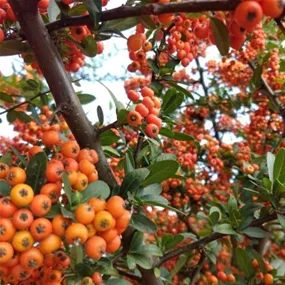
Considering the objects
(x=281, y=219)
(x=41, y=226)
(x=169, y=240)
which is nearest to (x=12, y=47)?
(x=41, y=226)

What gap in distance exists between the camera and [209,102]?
3.99 meters

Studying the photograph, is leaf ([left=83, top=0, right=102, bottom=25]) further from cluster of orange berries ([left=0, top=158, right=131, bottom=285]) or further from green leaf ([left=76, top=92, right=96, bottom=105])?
green leaf ([left=76, top=92, right=96, bottom=105])

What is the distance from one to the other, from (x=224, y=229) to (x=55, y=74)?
3.38 ft

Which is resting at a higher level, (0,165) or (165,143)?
(165,143)

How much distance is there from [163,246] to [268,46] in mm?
2381

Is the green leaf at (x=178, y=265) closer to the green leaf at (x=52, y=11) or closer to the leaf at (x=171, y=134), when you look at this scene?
the leaf at (x=171, y=134)

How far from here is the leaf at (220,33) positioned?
3.85 feet

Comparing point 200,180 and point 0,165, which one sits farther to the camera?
point 200,180

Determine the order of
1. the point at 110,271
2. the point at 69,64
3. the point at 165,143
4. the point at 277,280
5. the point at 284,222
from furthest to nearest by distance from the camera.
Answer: the point at 165,143
the point at 277,280
the point at 69,64
the point at 284,222
the point at 110,271

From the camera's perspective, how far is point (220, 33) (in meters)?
1.19

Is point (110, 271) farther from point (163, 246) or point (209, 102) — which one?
point (209, 102)

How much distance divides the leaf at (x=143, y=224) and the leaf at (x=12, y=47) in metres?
0.77

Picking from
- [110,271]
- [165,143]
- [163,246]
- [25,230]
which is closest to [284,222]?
[163,246]

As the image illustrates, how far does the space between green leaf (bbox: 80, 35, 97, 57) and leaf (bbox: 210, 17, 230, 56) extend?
50cm
